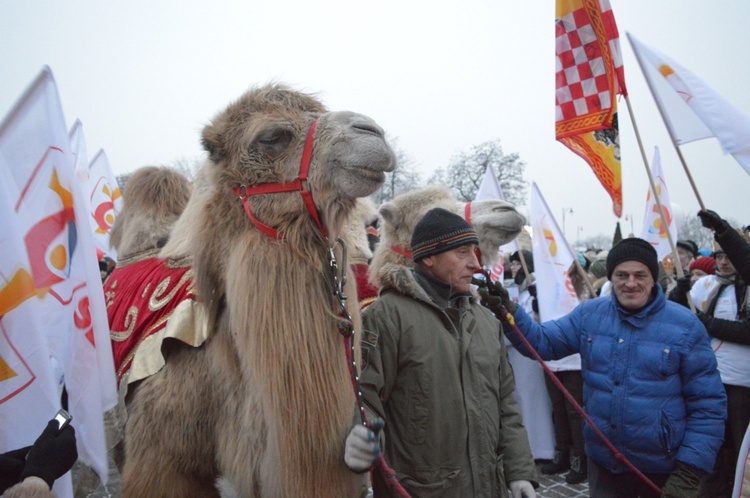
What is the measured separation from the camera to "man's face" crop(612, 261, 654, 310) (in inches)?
124

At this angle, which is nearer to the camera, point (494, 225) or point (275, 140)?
point (275, 140)

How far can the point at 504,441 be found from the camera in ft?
8.57

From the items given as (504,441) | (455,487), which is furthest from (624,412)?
(455,487)

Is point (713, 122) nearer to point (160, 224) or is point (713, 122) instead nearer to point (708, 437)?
point (708, 437)

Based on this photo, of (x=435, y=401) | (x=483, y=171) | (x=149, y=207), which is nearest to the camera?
(x=435, y=401)

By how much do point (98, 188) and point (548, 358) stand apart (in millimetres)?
5477

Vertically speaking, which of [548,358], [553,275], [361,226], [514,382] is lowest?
[548,358]

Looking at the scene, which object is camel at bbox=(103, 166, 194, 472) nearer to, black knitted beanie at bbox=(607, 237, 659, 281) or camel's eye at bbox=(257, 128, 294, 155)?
camel's eye at bbox=(257, 128, 294, 155)

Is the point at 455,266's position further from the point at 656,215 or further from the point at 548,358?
the point at 656,215

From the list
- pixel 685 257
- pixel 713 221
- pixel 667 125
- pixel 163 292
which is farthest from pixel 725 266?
pixel 163 292

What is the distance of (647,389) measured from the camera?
3029 mm

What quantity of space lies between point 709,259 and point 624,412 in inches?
139

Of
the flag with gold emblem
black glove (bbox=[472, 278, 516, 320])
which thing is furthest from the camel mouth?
the flag with gold emblem

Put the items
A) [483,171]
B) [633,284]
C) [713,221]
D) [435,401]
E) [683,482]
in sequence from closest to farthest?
[435,401] → [683,482] → [633,284] → [713,221] → [483,171]
